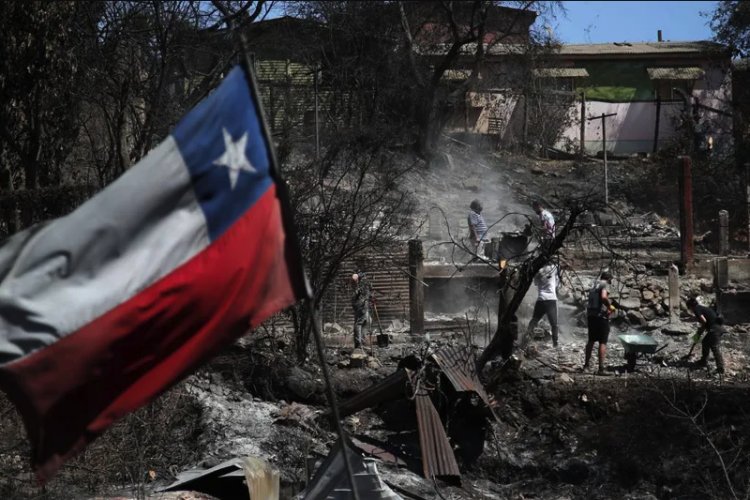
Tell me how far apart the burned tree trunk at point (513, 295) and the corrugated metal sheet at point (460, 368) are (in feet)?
2.16

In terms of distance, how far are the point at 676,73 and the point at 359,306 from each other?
24.5 metres

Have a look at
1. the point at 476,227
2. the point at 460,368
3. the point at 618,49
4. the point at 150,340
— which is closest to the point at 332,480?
the point at 460,368

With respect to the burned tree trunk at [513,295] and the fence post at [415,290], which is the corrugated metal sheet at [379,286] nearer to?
the fence post at [415,290]

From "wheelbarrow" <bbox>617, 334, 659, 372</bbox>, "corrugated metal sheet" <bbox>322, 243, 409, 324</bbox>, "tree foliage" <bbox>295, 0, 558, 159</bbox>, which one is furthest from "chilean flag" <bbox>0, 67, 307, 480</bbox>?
"tree foliage" <bbox>295, 0, 558, 159</bbox>

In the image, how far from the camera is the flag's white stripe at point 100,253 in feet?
14.8

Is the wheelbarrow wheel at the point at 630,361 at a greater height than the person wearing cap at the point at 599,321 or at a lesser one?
lesser

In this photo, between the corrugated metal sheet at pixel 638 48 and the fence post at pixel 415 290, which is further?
the corrugated metal sheet at pixel 638 48

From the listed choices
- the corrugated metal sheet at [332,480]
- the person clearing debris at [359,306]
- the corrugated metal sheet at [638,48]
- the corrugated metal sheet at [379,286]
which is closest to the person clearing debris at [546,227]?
the corrugated metal sheet at [379,286]

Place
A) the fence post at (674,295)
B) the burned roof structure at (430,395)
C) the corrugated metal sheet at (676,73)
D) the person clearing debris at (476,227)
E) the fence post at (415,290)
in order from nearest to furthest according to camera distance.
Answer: the burned roof structure at (430,395)
the fence post at (415,290)
the fence post at (674,295)
the person clearing debris at (476,227)
the corrugated metal sheet at (676,73)

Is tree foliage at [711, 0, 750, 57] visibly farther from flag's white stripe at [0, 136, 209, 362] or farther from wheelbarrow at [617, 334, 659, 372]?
flag's white stripe at [0, 136, 209, 362]

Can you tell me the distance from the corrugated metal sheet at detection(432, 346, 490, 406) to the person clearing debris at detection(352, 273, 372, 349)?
2530 millimetres

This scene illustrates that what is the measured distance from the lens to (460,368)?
1430cm

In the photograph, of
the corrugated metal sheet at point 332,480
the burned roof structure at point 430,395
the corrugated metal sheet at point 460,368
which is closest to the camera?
the corrugated metal sheet at point 332,480

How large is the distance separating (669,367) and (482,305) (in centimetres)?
410
